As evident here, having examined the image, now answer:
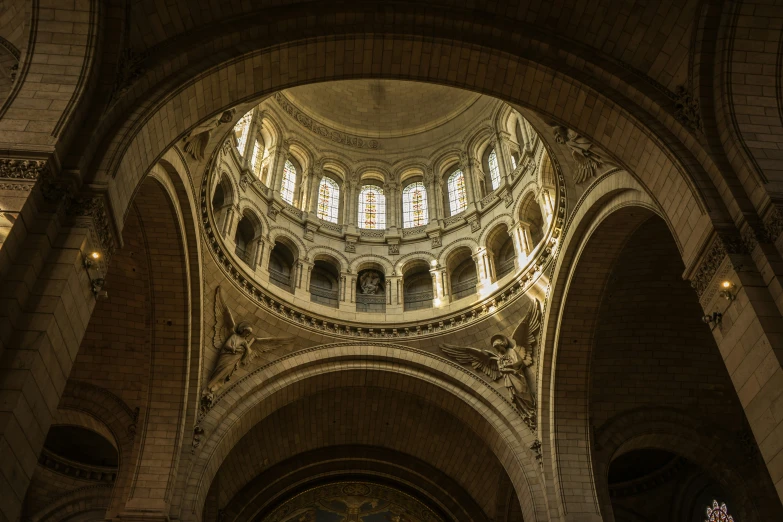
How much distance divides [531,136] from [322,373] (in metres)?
8.56

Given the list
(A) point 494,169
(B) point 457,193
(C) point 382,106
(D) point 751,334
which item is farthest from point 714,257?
(C) point 382,106

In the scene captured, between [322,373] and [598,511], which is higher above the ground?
[322,373]

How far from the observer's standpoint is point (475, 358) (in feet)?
57.2

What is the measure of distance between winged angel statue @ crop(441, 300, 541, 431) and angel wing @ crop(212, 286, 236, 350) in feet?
19.4

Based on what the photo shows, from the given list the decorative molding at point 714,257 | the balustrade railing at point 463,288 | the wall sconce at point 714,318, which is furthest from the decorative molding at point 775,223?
the balustrade railing at point 463,288

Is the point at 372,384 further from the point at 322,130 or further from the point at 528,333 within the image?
the point at 322,130

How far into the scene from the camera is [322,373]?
17500 millimetres

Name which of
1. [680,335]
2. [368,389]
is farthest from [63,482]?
[680,335]

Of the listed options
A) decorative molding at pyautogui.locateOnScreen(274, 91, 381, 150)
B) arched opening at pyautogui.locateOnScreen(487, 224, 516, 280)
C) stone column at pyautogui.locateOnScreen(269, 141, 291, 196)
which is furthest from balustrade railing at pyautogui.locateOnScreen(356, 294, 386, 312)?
decorative molding at pyautogui.locateOnScreen(274, 91, 381, 150)

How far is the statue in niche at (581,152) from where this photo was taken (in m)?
12.6

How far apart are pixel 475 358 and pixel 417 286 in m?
3.91

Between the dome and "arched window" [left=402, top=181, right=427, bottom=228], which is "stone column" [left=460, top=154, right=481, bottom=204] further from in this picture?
"arched window" [left=402, top=181, right=427, bottom=228]

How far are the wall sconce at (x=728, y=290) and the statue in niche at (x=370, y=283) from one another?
1278 cm

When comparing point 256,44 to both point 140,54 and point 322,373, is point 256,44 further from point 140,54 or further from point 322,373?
point 322,373
